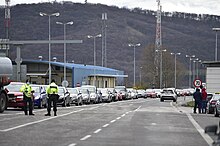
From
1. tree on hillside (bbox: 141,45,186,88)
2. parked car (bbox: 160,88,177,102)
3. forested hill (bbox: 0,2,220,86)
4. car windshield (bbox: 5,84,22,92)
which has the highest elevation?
forested hill (bbox: 0,2,220,86)

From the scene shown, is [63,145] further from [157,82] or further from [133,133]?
[157,82]

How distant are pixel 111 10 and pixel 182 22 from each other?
23.6 metres

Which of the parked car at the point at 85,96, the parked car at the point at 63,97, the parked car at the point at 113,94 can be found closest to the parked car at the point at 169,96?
the parked car at the point at 113,94

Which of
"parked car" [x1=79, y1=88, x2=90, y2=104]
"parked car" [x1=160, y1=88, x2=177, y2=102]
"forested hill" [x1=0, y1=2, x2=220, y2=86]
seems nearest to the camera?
"parked car" [x1=79, y1=88, x2=90, y2=104]

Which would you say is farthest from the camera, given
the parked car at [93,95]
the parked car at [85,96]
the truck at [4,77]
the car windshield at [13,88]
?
the parked car at [93,95]

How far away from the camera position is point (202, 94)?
39344 millimetres

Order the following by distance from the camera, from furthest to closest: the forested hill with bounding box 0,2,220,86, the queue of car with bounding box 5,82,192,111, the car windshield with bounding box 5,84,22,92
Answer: the forested hill with bounding box 0,2,220,86, the car windshield with bounding box 5,84,22,92, the queue of car with bounding box 5,82,192,111

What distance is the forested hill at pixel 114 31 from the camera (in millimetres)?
149875

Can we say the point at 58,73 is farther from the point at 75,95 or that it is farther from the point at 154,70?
the point at 75,95

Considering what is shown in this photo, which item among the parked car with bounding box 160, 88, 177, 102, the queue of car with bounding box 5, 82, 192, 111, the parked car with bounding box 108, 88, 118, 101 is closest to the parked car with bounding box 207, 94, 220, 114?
the queue of car with bounding box 5, 82, 192, 111

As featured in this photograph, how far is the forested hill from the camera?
150 meters

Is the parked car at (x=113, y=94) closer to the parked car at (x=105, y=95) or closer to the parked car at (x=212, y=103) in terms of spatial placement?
the parked car at (x=105, y=95)

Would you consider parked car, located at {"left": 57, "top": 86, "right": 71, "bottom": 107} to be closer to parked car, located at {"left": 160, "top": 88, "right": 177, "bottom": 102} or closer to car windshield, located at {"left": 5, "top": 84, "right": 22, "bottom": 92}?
car windshield, located at {"left": 5, "top": 84, "right": 22, "bottom": 92}

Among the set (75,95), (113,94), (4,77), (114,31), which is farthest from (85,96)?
(114,31)
